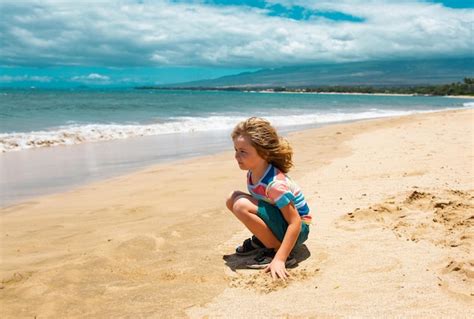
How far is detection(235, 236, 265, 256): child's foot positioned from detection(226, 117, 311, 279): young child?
0.20 m

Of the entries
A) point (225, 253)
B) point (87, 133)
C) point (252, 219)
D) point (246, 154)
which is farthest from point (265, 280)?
point (87, 133)

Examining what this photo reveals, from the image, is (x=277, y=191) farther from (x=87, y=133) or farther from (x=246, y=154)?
(x=87, y=133)

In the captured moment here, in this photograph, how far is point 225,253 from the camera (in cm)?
404

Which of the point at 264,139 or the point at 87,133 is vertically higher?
the point at 264,139

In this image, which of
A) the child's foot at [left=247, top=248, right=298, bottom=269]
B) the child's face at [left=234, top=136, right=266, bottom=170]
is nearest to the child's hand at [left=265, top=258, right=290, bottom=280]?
the child's foot at [left=247, top=248, right=298, bottom=269]

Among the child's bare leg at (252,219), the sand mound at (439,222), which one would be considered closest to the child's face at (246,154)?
the child's bare leg at (252,219)

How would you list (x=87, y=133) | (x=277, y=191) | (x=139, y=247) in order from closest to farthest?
(x=277, y=191), (x=139, y=247), (x=87, y=133)

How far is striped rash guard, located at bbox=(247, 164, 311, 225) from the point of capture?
11.3 feet

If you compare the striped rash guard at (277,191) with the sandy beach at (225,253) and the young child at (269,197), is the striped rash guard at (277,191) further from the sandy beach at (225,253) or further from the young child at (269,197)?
the sandy beach at (225,253)

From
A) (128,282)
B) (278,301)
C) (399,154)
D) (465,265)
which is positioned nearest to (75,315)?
(128,282)

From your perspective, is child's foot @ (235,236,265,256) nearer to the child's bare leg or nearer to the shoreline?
the child's bare leg

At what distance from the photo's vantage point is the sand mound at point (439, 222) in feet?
10.4

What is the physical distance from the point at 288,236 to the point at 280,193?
0.32 meters

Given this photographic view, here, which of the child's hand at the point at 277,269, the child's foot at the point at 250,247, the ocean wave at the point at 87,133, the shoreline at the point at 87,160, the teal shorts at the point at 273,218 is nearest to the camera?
the child's hand at the point at 277,269
